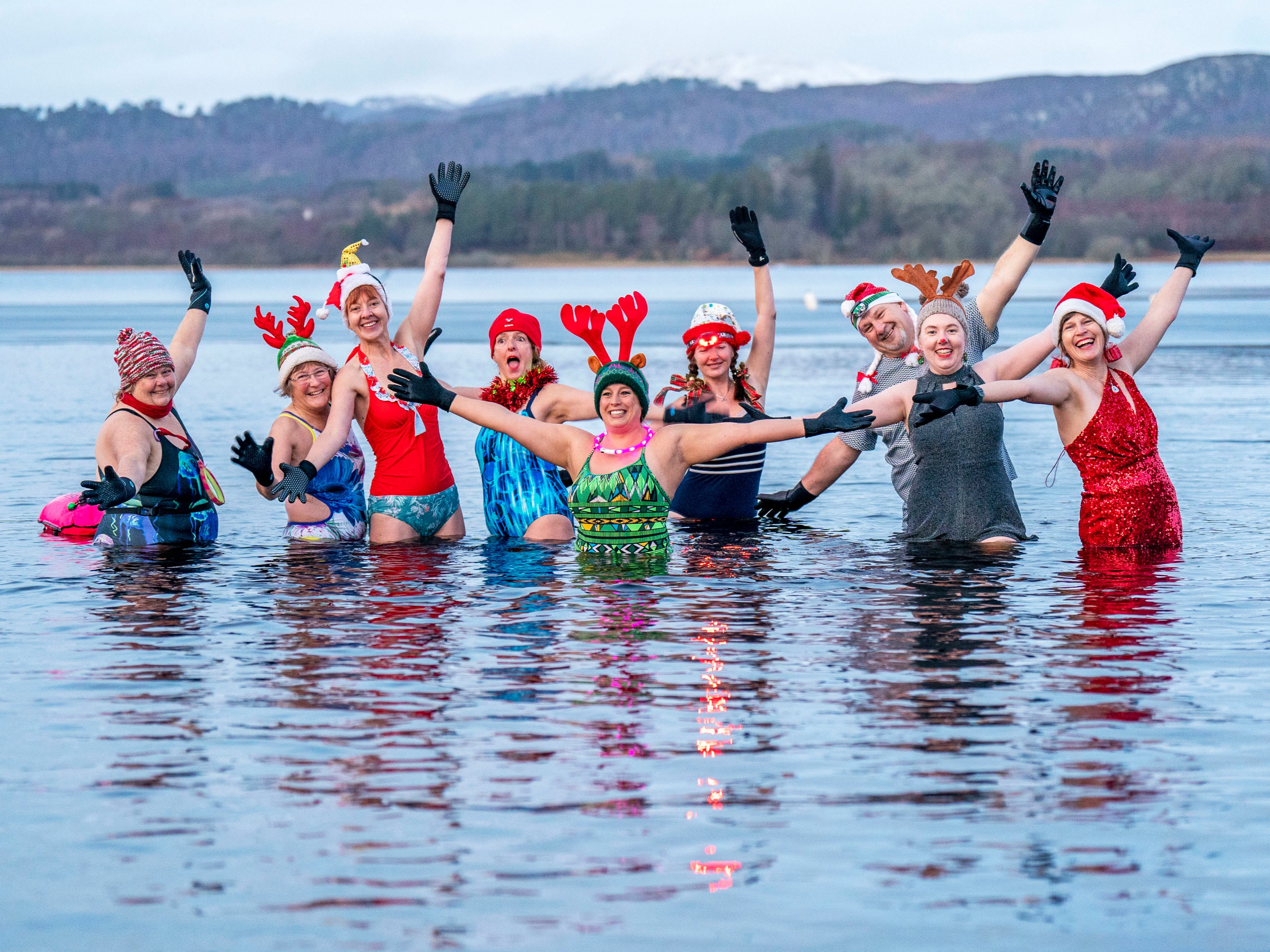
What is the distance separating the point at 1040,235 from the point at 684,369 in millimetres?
21792

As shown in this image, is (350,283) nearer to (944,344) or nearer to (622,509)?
(622,509)

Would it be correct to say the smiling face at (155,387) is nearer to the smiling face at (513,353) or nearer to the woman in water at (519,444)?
the woman in water at (519,444)

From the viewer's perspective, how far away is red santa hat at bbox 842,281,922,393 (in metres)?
11.2

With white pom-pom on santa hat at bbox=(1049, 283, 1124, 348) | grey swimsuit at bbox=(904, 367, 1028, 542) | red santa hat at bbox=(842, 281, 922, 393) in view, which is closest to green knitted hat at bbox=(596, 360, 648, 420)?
grey swimsuit at bbox=(904, 367, 1028, 542)

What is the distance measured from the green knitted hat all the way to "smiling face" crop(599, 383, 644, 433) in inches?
0.9

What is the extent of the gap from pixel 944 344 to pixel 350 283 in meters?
3.79

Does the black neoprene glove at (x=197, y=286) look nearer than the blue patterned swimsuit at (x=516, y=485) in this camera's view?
No

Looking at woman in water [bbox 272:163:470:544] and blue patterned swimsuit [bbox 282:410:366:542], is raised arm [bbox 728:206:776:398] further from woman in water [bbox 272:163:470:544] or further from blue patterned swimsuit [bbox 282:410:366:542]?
blue patterned swimsuit [bbox 282:410:366:542]

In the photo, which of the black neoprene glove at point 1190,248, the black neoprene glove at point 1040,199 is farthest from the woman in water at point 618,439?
the black neoprene glove at point 1190,248

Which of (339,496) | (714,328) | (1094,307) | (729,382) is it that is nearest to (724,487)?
(729,382)

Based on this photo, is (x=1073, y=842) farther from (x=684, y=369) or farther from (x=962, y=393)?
(x=684, y=369)

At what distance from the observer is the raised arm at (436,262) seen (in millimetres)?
11141

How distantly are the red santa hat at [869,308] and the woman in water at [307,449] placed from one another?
3.50 metres

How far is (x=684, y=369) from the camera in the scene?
32.8 metres
